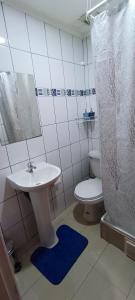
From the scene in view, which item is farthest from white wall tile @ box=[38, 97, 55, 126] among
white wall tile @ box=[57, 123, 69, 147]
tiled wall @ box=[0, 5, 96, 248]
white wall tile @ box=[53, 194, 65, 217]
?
white wall tile @ box=[53, 194, 65, 217]

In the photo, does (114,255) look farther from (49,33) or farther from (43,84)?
(49,33)

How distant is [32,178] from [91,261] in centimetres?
90

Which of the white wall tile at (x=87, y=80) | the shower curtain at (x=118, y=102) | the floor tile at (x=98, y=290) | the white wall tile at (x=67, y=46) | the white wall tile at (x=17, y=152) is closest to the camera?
the shower curtain at (x=118, y=102)

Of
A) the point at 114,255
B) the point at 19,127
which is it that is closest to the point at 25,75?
the point at 19,127

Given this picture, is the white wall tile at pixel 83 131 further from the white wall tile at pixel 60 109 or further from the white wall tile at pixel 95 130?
the white wall tile at pixel 60 109

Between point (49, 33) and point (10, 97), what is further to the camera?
point (49, 33)

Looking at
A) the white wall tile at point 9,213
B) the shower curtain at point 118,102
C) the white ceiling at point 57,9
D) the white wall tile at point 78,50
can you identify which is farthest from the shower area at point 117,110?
the white wall tile at point 9,213

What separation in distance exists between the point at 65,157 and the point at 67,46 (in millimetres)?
1260

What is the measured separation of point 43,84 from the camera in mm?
1564

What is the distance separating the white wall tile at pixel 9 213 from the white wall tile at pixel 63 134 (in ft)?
2.58

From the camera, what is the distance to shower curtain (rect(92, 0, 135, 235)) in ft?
3.38

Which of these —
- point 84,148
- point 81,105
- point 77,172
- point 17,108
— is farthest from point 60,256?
point 81,105

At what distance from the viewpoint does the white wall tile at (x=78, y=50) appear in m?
1.86

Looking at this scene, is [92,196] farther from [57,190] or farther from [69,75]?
[69,75]
